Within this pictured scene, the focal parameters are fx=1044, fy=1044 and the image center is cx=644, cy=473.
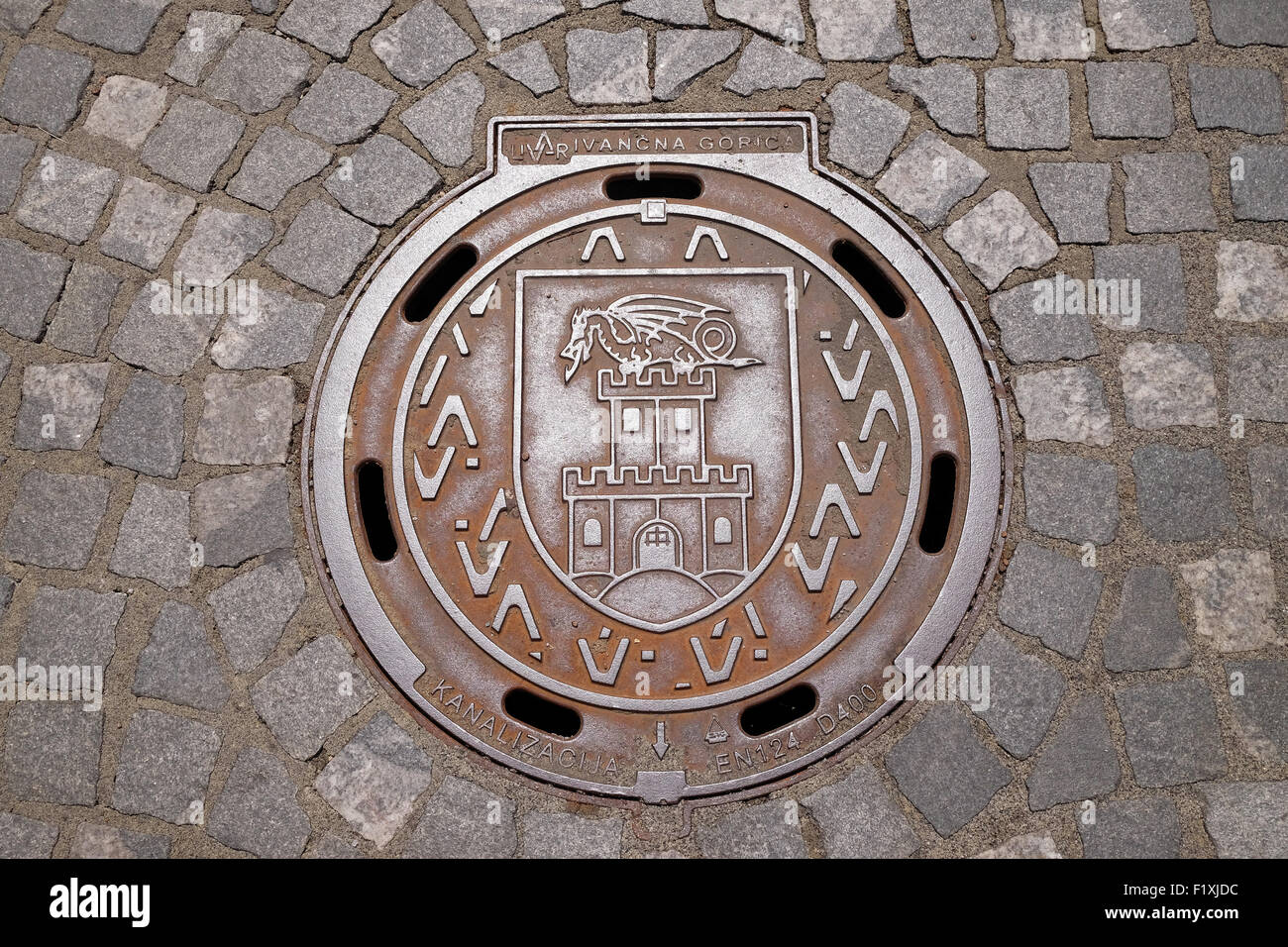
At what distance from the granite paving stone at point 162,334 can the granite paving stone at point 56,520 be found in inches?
11.8

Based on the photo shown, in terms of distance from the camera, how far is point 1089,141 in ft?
8.26

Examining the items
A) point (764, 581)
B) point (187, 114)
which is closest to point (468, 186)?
point (187, 114)

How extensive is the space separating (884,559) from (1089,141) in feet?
3.74

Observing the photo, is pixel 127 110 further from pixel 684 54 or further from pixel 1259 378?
pixel 1259 378

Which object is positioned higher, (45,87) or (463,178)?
(45,87)

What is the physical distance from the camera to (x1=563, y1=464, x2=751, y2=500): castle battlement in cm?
237

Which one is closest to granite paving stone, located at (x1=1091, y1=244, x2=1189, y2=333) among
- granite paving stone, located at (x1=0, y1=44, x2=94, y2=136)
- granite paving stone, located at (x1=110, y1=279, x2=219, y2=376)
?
granite paving stone, located at (x1=110, y1=279, x2=219, y2=376)

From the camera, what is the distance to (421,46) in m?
2.58

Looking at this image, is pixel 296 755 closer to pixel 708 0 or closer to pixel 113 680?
pixel 113 680

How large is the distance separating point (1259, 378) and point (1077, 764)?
0.99 metres

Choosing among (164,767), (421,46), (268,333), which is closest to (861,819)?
(164,767)

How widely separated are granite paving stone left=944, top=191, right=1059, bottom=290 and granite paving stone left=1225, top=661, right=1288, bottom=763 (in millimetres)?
1018

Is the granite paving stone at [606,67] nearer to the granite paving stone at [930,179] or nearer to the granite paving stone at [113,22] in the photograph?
the granite paving stone at [930,179]

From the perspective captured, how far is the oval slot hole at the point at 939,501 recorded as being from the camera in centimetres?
241
